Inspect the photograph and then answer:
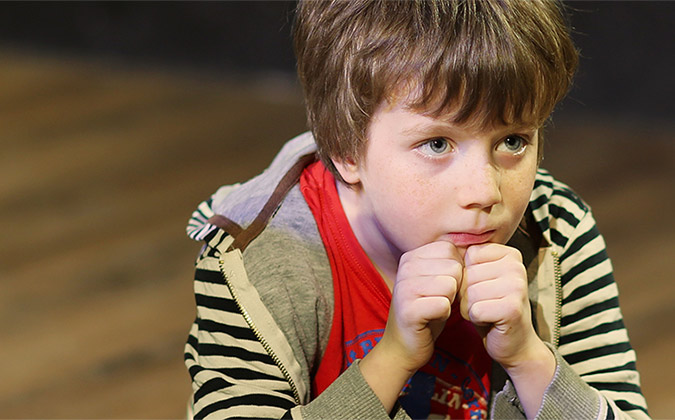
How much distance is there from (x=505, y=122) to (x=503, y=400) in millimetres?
287

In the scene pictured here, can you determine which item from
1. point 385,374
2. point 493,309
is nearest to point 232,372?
point 385,374

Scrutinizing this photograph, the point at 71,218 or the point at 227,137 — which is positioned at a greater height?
the point at 227,137

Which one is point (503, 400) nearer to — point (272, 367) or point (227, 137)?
point (272, 367)

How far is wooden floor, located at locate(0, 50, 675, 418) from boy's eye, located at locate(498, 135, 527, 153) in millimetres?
1028

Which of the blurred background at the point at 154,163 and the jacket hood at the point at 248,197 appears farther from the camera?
the blurred background at the point at 154,163

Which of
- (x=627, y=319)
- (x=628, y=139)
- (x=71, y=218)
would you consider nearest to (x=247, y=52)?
(x=71, y=218)

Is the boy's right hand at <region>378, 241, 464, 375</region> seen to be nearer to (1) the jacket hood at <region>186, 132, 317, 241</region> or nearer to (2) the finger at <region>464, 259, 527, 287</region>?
(2) the finger at <region>464, 259, 527, 287</region>

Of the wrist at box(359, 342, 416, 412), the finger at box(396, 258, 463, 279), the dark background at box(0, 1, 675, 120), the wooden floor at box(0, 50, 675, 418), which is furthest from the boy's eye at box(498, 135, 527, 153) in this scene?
the dark background at box(0, 1, 675, 120)

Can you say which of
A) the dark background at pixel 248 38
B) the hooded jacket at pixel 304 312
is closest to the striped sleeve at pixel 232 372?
the hooded jacket at pixel 304 312

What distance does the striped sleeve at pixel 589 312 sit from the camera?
3.38 feet

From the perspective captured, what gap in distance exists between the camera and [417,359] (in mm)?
904

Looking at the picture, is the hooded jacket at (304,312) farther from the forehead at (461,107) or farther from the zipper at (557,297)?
the forehead at (461,107)

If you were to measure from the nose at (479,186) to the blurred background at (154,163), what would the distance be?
1.04 m

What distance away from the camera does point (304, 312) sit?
0.95 m
